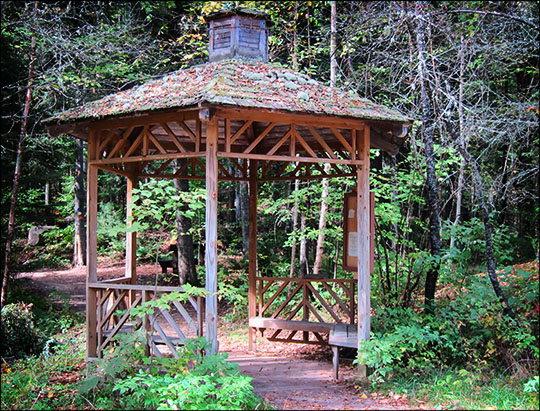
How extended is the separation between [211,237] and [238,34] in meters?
4.48

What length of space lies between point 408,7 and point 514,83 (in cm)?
729

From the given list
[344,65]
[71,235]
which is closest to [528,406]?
[344,65]

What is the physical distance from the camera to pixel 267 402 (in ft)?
22.1

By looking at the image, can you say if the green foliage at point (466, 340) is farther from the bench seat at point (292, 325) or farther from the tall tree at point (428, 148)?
the bench seat at point (292, 325)

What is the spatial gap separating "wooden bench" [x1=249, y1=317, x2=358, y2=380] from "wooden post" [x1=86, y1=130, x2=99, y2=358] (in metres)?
3.30

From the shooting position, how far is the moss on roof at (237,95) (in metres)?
7.11

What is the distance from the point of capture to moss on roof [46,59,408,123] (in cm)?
711

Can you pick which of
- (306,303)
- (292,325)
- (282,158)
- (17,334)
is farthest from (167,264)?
(282,158)

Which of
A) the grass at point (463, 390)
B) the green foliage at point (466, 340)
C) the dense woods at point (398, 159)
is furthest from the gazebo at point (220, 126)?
the grass at point (463, 390)

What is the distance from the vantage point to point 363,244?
8.21 metres

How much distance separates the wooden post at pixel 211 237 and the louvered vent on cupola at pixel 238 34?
2.84 meters

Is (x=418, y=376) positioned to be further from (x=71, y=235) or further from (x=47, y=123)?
(x=71, y=235)

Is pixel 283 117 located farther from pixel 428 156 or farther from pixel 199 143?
pixel 428 156

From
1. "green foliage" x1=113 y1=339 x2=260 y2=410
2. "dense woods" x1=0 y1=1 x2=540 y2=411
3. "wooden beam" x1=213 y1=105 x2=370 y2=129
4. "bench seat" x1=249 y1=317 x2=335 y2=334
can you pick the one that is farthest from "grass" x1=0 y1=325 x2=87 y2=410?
"wooden beam" x1=213 y1=105 x2=370 y2=129
